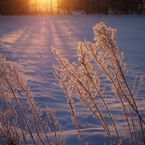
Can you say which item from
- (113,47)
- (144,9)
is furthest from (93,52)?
(144,9)

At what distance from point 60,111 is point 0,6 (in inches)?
1761

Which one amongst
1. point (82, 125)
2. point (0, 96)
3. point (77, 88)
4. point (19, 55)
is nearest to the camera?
point (77, 88)

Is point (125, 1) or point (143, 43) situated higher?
point (125, 1)

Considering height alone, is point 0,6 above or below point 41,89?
above

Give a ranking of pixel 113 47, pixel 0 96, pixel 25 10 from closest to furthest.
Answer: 1. pixel 113 47
2. pixel 0 96
3. pixel 25 10

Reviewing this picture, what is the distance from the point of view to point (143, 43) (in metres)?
12.4

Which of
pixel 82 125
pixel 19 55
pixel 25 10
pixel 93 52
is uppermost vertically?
pixel 25 10

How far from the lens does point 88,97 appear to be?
169 cm

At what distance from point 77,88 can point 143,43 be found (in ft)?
39.4

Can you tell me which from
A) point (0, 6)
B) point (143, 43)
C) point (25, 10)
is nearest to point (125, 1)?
point (25, 10)

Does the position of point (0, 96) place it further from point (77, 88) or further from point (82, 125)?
point (82, 125)

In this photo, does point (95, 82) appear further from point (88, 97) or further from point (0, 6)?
point (0, 6)

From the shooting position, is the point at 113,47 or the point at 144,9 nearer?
the point at 113,47

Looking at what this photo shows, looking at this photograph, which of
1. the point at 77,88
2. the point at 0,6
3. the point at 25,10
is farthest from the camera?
the point at 25,10
